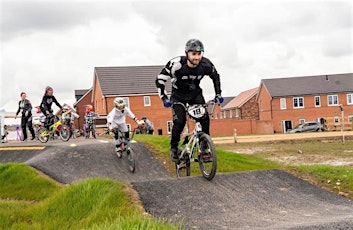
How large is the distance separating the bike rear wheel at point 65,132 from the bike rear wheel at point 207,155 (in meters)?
10.2

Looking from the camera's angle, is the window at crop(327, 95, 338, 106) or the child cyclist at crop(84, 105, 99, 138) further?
the window at crop(327, 95, 338, 106)

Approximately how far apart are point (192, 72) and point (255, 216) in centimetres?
282

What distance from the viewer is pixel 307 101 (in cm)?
6762

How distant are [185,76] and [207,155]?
137 centimetres

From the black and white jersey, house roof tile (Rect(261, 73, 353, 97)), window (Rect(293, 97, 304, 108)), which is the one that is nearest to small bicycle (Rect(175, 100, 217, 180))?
the black and white jersey

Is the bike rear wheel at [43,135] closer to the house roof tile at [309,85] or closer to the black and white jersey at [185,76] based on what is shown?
the black and white jersey at [185,76]

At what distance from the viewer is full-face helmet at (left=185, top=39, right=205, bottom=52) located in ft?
23.7

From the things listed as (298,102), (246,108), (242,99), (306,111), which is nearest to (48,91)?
(298,102)

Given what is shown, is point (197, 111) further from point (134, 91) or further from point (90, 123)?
point (134, 91)

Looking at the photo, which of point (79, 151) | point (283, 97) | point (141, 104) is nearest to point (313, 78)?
point (283, 97)

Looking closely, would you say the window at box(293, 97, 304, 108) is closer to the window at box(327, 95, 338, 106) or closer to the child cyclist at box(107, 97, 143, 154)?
the window at box(327, 95, 338, 106)

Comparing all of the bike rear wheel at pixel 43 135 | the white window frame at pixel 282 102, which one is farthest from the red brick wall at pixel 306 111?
the bike rear wheel at pixel 43 135

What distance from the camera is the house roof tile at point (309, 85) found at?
222ft

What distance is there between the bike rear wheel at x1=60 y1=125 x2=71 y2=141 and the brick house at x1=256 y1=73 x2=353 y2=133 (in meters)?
53.9
